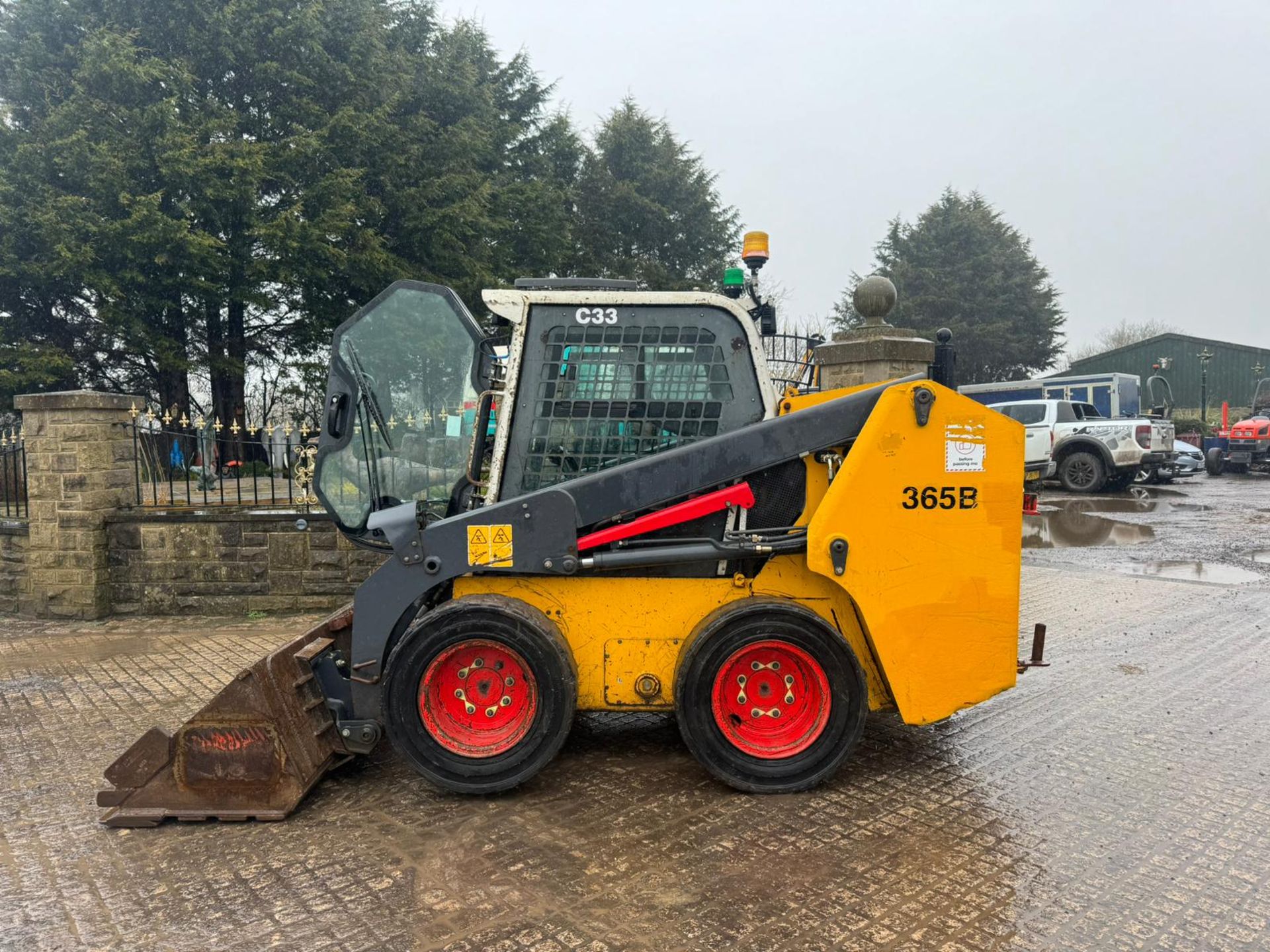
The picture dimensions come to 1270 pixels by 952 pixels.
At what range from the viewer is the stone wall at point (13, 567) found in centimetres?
791

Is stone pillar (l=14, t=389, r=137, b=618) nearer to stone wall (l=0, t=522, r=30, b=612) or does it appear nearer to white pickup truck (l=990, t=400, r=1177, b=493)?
stone wall (l=0, t=522, r=30, b=612)

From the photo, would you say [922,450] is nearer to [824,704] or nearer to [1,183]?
[824,704]

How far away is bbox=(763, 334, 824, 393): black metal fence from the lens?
5.29 m

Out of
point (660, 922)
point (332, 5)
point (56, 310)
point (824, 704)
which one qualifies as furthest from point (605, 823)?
point (332, 5)

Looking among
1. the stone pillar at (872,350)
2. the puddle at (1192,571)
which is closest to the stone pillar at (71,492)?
the stone pillar at (872,350)

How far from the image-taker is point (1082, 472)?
1756cm

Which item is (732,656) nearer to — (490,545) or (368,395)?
(490,545)

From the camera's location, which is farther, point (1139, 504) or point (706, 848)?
point (1139, 504)

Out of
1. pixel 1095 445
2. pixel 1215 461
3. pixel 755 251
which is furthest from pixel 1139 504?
pixel 755 251

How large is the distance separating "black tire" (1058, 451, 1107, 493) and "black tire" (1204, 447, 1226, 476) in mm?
6459

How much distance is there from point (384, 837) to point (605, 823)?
883mm

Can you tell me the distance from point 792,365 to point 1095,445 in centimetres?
1345

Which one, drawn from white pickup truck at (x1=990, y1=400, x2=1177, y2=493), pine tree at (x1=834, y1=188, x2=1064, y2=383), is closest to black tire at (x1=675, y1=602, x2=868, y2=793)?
white pickup truck at (x1=990, y1=400, x2=1177, y2=493)

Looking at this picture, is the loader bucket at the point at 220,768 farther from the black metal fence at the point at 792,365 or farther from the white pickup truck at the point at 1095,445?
the white pickup truck at the point at 1095,445
